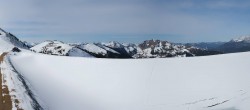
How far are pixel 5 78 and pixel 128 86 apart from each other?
40.8 feet

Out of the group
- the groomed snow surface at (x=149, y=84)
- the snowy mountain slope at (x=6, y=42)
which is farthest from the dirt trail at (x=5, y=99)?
the snowy mountain slope at (x=6, y=42)

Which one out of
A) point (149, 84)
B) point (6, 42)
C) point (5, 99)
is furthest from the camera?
point (6, 42)

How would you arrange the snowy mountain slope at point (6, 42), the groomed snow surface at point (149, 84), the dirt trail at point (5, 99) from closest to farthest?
the dirt trail at point (5, 99) < the groomed snow surface at point (149, 84) < the snowy mountain slope at point (6, 42)

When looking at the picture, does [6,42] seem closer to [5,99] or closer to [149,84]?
[149,84]

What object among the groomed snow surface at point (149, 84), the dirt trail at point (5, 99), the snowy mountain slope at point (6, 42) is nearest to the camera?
the dirt trail at point (5, 99)

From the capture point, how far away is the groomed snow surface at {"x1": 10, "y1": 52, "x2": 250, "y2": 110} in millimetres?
29156

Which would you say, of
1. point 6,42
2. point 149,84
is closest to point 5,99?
point 149,84

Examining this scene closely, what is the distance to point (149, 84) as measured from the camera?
34.7 metres

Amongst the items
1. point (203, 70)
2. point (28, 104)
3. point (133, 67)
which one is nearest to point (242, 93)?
point (203, 70)

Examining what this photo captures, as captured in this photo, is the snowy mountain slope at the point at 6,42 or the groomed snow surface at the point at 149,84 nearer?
the groomed snow surface at the point at 149,84

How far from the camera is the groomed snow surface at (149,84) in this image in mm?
29156

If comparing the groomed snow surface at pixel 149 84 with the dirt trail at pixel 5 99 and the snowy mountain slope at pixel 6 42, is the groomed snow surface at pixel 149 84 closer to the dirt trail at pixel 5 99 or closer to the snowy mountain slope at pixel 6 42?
the dirt trail at pixel 5 99

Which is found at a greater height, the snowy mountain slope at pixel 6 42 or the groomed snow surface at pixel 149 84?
the snowy mountain slope at pixel 6 42

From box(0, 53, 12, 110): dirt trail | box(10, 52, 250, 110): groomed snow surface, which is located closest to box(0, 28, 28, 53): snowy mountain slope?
box(10, 52, 250, 110): groomed snow surface
